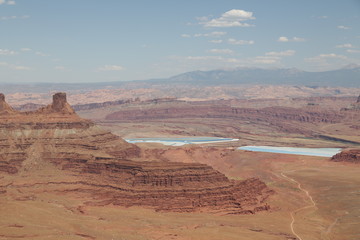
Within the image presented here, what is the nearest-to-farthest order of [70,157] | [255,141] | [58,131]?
1. [70,157]
2. [58,131]
3. [255,141]

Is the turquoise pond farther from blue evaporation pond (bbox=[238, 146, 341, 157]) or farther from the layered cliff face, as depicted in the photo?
the layered cliff face

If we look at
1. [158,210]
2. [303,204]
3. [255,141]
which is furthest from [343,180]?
[255,141]

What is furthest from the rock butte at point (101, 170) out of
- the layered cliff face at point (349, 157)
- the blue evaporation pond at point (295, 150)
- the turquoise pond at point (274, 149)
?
the blue evaporation pond at point (295, 150)

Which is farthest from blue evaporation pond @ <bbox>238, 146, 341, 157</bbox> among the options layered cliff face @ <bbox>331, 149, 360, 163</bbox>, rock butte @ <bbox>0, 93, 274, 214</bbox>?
rock butte @ <bbox>0, 93, 274, 214</bbox>

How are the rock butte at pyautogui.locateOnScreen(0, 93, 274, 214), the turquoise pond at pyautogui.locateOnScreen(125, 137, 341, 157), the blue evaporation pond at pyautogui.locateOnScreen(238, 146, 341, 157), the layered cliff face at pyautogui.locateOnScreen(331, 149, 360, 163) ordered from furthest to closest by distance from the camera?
the blue evaporation pond at pyautogui.locateOnScreen(238, 146, 341, 157), the turquoise pond at pyautogui.locateOnScreen(125, 137, 341, 157), the layered cliff face at pyautogui.locateOnScreen(331, 149, 360, 163), the rock butte at pyautogui.locateOnScreen(0, 93, 274, 214)

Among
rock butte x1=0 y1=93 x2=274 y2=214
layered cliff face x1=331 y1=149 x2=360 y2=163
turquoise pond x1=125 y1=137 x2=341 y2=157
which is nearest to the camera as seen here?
rock butte x1=0 y1=93 x2=274 y2=214

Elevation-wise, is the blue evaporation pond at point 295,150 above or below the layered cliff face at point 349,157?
below

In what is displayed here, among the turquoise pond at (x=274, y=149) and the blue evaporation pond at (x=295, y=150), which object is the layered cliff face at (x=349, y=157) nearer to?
the turquoise pond at (x=274, y=149)

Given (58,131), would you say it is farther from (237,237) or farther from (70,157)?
(237,237)
